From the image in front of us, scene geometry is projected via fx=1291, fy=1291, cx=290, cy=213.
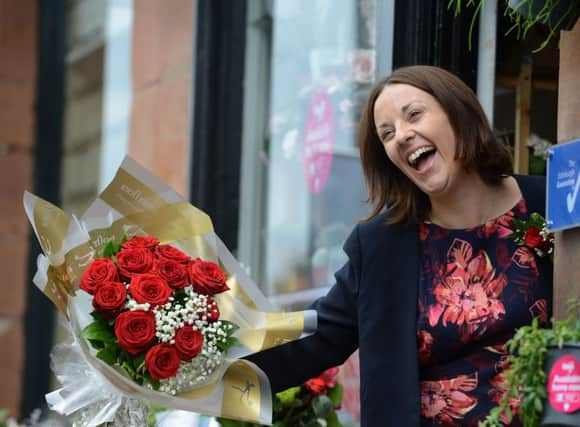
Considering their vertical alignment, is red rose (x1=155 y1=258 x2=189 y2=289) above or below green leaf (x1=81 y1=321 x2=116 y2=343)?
above

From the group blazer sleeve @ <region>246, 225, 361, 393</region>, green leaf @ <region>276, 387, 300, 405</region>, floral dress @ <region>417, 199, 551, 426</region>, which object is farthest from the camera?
green leaf @ <region>276, 387, 300, 405</region>

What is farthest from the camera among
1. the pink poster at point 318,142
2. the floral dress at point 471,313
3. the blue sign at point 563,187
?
the pink poster at point 318,142

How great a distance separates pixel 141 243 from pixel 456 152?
81cm

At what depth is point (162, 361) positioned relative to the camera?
120 inches

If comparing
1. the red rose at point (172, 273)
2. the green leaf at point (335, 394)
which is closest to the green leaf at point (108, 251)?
the red rose at point (172, 273)

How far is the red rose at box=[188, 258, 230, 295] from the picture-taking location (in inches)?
123

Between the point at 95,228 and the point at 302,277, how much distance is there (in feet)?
6.99

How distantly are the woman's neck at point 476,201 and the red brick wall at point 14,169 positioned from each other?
16.6 feet

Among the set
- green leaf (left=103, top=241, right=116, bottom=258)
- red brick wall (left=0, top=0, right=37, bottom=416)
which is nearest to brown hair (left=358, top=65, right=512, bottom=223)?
green leaf (left=103, top=241, right=116, bottom=258)

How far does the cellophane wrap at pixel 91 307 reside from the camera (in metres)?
3.17

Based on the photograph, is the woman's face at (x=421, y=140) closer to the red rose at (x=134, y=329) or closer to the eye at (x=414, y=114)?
the eye at (x=414, y=114)

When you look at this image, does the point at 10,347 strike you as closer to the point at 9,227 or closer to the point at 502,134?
the point at 9,227

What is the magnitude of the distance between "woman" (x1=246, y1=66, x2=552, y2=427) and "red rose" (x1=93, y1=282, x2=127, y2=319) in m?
0.61

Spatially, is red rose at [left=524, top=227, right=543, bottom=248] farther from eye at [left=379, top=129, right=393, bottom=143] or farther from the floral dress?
eye at [left=379, top=129, right=393, bottom=143]
